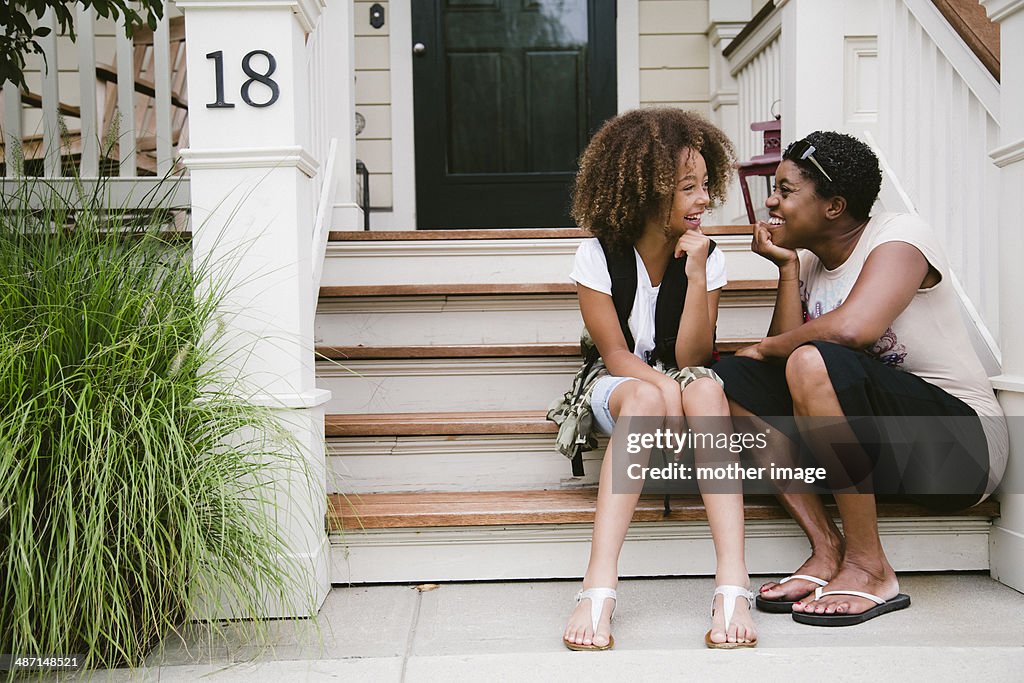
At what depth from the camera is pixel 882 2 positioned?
268 centimetres

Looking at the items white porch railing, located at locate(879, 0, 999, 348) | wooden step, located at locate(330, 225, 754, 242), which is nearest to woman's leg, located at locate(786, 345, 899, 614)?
white porch railing, located at locate(879, 0, 999, 348)

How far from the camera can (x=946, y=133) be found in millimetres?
2416

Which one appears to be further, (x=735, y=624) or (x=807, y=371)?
(x=807, y=371)

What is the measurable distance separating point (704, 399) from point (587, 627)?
523mm

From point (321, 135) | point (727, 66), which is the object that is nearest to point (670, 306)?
point (321, 135)

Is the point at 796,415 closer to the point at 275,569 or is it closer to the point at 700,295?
the point at 700,295

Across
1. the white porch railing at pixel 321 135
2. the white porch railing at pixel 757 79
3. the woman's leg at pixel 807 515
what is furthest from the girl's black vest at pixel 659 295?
the white porch railing at pixel 757 79

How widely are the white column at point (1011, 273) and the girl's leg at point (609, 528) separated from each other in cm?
84

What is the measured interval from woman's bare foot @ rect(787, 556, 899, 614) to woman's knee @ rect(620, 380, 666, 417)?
50 centimetres

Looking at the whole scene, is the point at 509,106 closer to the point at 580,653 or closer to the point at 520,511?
Result: the point at 520,511

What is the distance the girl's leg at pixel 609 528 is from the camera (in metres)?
1.68

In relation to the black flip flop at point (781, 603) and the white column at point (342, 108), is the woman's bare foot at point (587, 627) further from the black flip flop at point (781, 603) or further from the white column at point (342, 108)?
the white column at point (342, 108)

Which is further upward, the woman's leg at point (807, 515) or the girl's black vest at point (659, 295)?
the girl's black vest at point (659, 295)

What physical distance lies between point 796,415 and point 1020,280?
0.61 m
